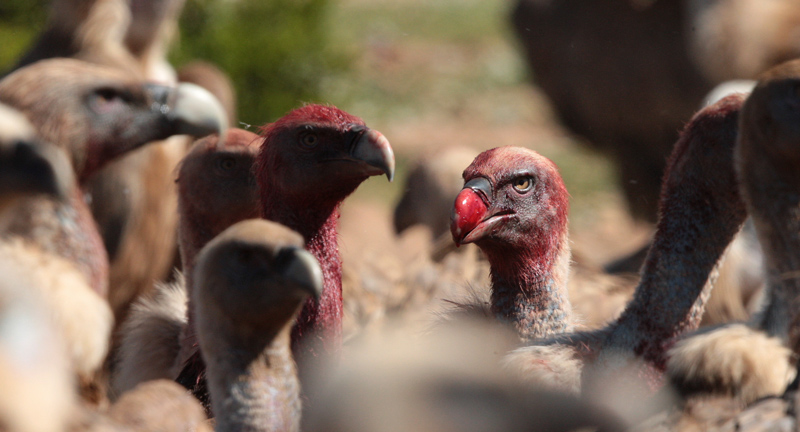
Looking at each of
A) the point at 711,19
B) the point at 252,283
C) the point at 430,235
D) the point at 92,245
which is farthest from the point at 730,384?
the point at 711,19

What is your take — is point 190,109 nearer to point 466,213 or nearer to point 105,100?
point 105,100

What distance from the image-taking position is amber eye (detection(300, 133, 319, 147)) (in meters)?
2.98

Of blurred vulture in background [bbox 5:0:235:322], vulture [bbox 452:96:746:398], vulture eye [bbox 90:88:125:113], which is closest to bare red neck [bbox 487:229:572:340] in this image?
vulture [bbox 452:96:746:398]

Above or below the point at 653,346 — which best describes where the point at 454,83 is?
below

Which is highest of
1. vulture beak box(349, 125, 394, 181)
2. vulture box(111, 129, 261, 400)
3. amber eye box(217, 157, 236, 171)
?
vulture beak box(349, 125, 394, 181)

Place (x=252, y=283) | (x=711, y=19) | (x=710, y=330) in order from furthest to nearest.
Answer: (x=711, y=19)
(x=710, y=330)
(x=252, y=283)

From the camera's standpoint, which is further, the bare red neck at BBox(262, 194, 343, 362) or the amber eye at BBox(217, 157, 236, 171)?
the amber eye at BBox(217, 157, 236, 171)

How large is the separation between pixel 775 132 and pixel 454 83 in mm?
15266

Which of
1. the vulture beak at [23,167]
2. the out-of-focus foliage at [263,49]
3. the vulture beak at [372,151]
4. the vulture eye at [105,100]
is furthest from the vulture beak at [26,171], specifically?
the out-of-focus foliage at [263,49]

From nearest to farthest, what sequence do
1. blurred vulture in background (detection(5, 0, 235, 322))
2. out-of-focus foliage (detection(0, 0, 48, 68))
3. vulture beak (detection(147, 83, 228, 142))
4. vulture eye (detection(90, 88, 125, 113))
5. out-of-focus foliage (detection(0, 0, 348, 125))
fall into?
vulture beak (detection(147, 83, 228, 142))
vulture eye (detection(90, 88, 125, 113))
blurred vulture in background (detection(5, 0, 235, 322))
out-of-focus foliage (detection(0, 0, 48, 68))
out-of-focus foliage (detection(0, 0, 348, 125))

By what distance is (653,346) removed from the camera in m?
2.87

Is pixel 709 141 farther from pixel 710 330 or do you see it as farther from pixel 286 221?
pixel 286 221

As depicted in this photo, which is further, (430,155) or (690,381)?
(430,155)

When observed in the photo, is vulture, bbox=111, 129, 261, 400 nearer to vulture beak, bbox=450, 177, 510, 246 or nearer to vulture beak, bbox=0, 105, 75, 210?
vulture beak, bbox=0, 105, 75, 210
